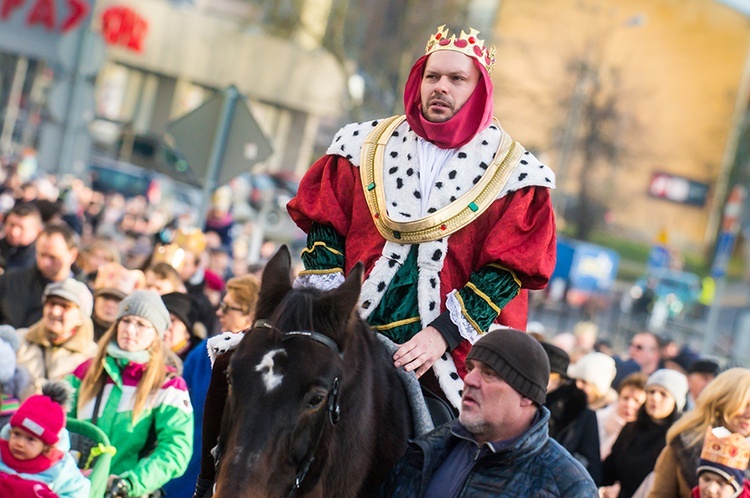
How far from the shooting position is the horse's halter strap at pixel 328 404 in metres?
4.13

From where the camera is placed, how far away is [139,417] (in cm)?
704

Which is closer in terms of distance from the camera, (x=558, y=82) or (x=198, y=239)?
(x=198, y=239)

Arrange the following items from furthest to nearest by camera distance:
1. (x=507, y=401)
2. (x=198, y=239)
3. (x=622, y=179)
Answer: (x=622, y=179) < (x=198, y=239) < (x=507, y=401)

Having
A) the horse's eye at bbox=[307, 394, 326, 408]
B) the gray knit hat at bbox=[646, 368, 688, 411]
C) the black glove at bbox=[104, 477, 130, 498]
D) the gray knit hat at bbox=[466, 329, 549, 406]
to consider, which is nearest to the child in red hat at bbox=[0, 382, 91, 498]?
the black glove at bbox=[104, 477, 130, 498]

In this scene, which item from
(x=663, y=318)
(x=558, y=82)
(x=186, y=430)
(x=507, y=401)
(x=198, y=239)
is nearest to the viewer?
(x=507, y=401)

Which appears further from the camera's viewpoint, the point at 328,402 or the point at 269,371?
the point at 328,402

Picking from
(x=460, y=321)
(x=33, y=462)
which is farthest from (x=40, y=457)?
(x=460, y=321)

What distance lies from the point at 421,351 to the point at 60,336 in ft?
13.9

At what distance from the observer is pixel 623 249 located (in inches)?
2473

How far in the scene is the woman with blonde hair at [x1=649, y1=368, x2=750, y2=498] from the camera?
748cm

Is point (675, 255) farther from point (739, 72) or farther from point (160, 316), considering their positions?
point (160, 316)

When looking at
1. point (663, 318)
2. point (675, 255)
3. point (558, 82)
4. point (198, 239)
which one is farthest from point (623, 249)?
point (198, 239)

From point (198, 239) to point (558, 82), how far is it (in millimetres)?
46258

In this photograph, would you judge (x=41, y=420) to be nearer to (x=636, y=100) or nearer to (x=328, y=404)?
(x=328, y=404)
